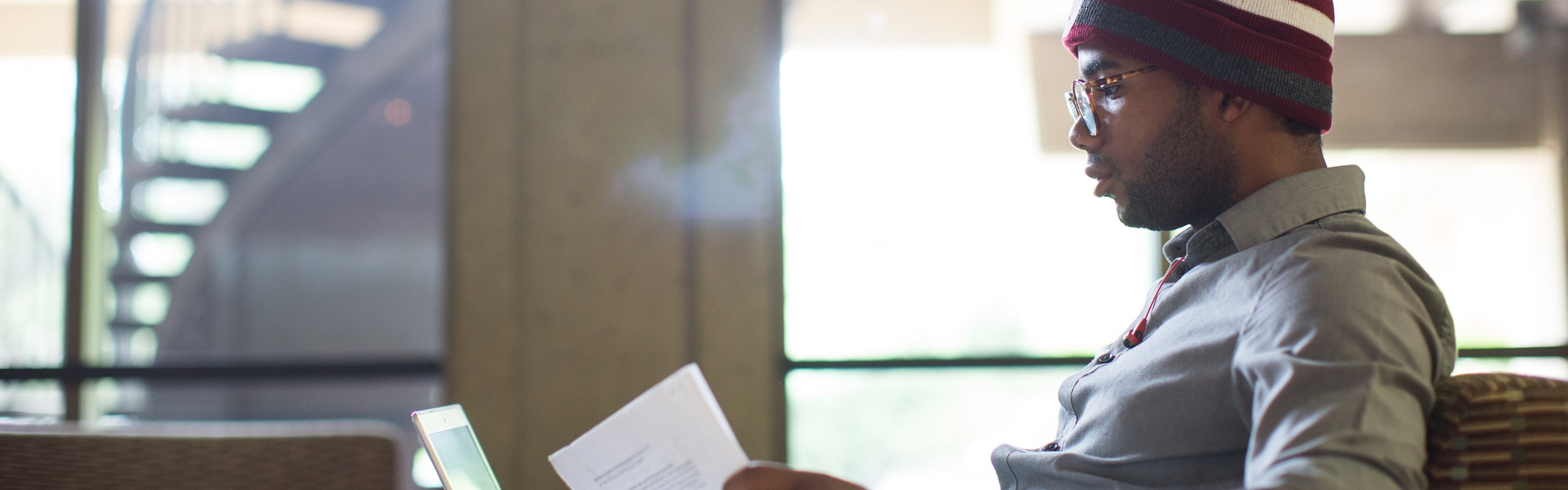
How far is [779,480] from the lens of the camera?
1098 mm

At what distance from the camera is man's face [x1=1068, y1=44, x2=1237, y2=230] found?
1.15 metres

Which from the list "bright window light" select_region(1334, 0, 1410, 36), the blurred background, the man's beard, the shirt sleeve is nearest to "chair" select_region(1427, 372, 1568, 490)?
the shirt sleeve

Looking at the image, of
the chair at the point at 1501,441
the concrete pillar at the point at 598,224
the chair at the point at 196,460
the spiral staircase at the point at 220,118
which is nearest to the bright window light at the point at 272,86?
the spiral staircase at the point at 220,118

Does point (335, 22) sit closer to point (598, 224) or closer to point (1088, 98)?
point (598, 224)

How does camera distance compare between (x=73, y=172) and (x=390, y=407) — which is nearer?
(x=73, y=172)

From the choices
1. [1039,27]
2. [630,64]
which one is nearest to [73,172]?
[630,64]

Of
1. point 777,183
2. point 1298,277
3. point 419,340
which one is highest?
point 777,183

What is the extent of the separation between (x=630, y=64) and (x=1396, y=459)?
210cm

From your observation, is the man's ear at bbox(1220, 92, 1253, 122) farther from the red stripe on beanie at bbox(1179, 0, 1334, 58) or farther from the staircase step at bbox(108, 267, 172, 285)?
the staircase step at bbox(108, 267, 172, 285)

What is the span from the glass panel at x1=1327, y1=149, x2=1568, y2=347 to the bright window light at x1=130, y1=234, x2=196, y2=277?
3901mm

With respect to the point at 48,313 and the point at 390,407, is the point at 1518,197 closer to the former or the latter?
the point at 390,407

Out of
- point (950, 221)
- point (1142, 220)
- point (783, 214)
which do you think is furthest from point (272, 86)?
point (1142, 220)

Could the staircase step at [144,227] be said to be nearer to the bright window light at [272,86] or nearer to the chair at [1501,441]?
the bright window light at [272,86]

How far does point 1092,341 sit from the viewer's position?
2.72m
